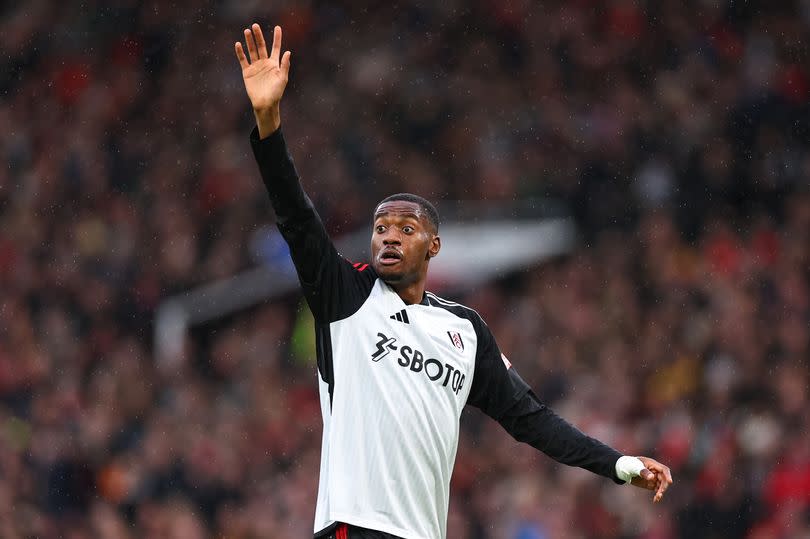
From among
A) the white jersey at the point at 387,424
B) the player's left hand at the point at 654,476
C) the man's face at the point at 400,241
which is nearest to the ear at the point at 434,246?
the man's face at the point at 400,241

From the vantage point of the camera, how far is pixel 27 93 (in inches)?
690

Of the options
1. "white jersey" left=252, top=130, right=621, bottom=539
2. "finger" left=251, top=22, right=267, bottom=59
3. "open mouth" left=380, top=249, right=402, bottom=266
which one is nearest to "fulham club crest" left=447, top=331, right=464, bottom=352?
"white jersey" left=252, top=130, right=621, bottom=539

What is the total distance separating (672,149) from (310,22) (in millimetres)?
5954

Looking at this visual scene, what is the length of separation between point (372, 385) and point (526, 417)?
887 millimetres

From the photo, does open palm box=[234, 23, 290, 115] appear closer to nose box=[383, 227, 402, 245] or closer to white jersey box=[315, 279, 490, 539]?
nose box=[383, 227, 402, 245]

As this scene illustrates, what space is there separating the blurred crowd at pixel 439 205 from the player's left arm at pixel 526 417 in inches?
178

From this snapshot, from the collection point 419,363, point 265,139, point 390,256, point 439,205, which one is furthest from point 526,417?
point 439,205

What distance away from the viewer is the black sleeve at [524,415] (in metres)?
5.44

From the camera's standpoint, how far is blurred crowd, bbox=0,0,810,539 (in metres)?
10.8

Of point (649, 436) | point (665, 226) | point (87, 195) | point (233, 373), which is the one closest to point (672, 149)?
point (665, 226)

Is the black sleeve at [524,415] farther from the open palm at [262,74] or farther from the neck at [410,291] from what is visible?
the open palm at [262,74]

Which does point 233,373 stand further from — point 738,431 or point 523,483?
point 738,431

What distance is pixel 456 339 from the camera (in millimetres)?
5301

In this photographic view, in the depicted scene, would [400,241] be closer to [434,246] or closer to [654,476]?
[434,246]
